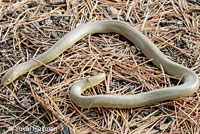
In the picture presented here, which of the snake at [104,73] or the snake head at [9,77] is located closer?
the snake at [104,73]

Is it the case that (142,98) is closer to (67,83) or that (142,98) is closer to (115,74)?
(115,74)

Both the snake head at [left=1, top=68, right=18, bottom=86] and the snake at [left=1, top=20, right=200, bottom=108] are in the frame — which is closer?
the snake at [left=1, top=20, right=200, bottom=108]

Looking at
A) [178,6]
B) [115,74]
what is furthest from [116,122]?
[178,6]

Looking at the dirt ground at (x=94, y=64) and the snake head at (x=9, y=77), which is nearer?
the dirt ground at (x=94, y=64)

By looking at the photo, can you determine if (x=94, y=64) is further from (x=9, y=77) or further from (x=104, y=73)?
(x=9, y=77)

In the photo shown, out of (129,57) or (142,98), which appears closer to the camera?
(142,98)

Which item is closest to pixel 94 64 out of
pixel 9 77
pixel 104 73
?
pixel 104 73
